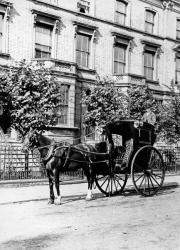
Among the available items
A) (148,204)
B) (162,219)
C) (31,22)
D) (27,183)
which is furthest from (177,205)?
(31,22)

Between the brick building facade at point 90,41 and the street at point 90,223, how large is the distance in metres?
12.3

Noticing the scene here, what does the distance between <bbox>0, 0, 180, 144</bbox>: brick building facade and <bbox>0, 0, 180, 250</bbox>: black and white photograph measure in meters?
0.07

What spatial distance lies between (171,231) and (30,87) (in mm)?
10911

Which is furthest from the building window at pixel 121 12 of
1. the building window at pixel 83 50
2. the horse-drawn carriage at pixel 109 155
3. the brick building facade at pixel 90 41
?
the horse-drawn carriage at pixel 109 155

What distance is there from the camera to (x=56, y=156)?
10469 mm

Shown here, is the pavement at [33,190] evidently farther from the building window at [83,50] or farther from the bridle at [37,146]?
the building window at [83,50]

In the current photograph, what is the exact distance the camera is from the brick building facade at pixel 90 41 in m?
22.8

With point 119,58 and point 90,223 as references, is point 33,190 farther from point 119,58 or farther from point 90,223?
point 119,58

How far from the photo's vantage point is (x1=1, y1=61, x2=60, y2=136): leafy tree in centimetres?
1634

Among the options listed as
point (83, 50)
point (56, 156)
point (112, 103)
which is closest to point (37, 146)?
point (56, 156)

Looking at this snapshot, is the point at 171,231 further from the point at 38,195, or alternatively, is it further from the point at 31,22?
the point at 31,22

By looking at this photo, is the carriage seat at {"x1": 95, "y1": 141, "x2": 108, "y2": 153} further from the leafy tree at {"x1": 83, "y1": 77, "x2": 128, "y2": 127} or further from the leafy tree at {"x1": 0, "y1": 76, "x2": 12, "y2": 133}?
the leafy tree at {"x1": 83, "y1": 77, "x2": 128, "y2": 127}

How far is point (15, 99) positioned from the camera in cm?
1664

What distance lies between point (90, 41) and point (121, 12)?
3750mm
